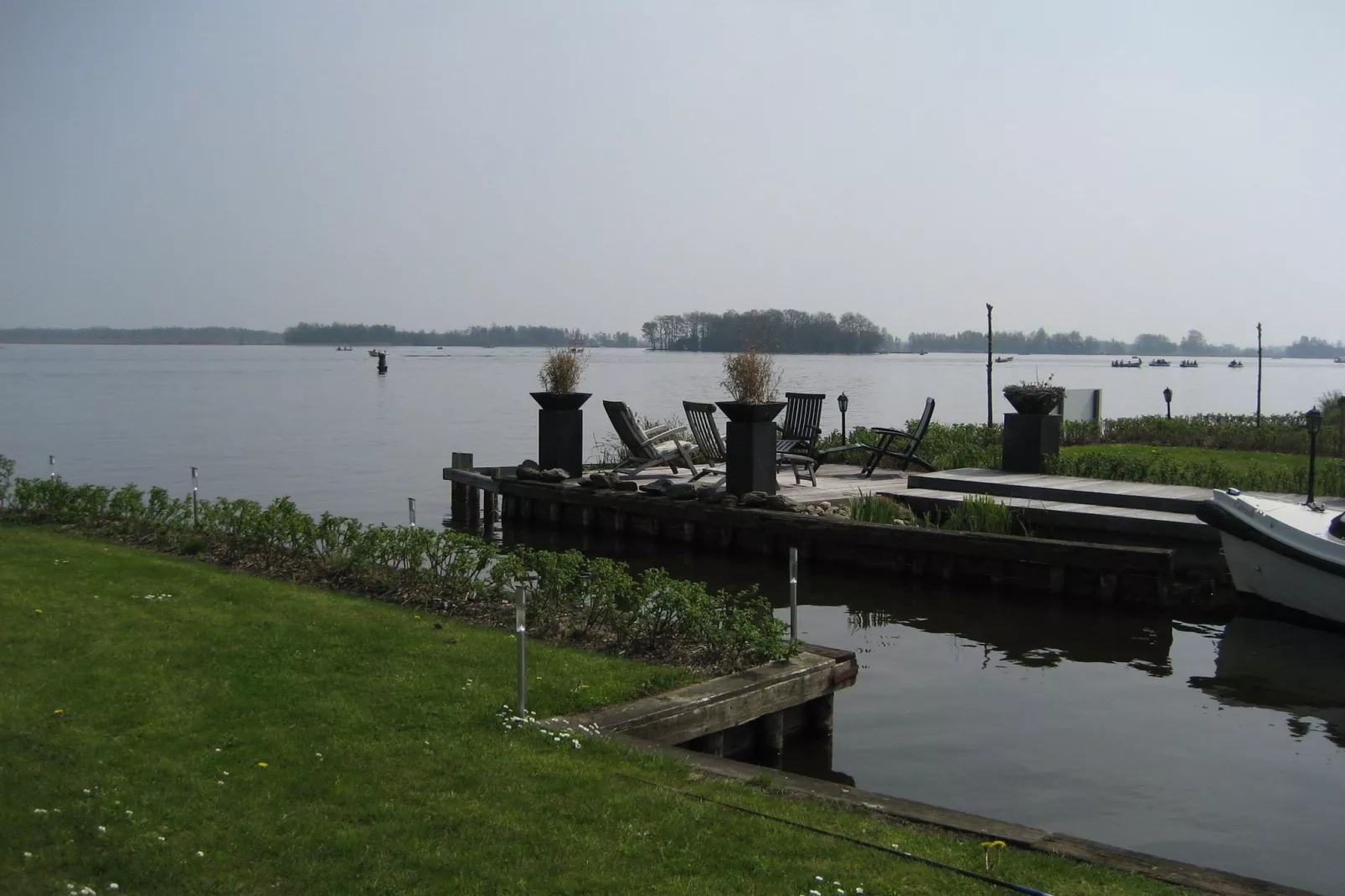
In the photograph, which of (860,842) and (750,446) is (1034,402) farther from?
(860,842)

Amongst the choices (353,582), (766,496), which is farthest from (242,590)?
(766,496)

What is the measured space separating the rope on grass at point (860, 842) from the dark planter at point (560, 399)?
14.0 m

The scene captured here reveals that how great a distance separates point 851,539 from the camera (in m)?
15.5

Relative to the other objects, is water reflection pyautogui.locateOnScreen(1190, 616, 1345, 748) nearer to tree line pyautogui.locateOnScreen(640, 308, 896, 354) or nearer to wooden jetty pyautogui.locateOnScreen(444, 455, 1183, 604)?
wooden jetty pyautogui.locateOnScreen(444, 455, 1183, 604)

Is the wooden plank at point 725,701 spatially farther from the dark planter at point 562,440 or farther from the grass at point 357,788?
the dark planter at point 562,440

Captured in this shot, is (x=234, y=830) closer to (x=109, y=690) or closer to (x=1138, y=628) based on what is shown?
(x=109, y=690)

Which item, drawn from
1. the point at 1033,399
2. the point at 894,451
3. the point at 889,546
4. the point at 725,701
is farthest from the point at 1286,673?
the point at 894,451

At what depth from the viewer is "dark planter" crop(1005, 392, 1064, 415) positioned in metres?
18.8

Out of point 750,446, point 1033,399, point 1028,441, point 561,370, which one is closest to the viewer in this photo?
point 750,446

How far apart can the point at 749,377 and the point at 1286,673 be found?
8.57m

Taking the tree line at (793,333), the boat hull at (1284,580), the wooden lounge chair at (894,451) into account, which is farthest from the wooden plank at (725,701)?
the tree line at (793,333)

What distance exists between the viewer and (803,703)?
8398 millimetres

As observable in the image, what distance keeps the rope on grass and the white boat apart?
8627mm

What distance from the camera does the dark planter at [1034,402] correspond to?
18.8 m
